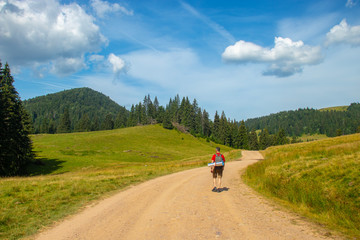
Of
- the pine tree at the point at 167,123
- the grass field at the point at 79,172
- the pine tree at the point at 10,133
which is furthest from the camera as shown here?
the pine tree at the point at 167,123

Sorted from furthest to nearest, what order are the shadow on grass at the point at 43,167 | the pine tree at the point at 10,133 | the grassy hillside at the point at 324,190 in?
the shadow on grass at the point at 43,167
the pine tree at the point at 10,133
the grassy hillside at the point at 324,190

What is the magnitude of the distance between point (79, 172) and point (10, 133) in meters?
12.7

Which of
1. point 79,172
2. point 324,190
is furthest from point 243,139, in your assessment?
point 324,190

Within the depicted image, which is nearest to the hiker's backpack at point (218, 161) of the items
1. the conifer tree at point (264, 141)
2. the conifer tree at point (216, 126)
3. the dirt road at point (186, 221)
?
the dirt road at point (186, 221)

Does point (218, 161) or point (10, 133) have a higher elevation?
point (10, 133)

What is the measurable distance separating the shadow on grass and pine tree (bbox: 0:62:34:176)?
249 cm

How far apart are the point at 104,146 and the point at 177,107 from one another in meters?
76.2

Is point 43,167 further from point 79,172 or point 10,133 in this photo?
point 79,172

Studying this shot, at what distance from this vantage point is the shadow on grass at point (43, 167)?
137 ft

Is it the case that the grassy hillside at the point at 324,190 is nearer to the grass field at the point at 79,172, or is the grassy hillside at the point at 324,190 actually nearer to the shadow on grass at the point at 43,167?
the grass field at the point at 79,172

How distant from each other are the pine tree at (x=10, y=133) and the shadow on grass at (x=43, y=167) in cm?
249

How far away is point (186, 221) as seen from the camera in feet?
23.1

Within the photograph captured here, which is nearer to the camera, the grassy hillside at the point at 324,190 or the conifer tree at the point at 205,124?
the grassy hillside at the point at 324,190

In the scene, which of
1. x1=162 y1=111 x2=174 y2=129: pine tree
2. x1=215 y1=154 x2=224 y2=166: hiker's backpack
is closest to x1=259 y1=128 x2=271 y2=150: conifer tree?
x1=162 y1=111 x2=174 y2=129: pine tree
